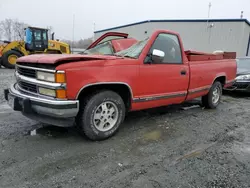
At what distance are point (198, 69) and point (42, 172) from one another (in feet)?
12.3

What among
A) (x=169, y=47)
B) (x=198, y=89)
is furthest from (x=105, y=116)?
(x=198, y=89)

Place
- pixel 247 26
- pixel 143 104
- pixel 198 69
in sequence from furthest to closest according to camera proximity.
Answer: pixel 247 26, pixel 198 69, pixel 143 104

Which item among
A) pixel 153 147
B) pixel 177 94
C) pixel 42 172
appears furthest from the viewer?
pixel 177 94

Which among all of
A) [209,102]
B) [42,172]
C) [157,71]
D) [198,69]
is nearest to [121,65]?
[157,71]

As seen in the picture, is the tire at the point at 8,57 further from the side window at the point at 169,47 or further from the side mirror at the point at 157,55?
the side mirror at the point at 157,55

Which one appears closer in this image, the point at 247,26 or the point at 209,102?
the point at 209,102

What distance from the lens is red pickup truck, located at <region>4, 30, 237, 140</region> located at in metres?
2.64

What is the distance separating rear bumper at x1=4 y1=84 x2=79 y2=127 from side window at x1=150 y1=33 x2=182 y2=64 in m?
1.89

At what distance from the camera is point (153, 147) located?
9.80 feet

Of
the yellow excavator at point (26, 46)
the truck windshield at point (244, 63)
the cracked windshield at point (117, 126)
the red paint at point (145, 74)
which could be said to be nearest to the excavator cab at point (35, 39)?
the yellow excavator at point (26, 46)

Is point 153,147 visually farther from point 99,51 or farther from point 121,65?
point 99,51

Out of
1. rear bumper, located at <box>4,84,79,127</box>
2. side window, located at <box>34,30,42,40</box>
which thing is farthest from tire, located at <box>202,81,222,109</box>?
side window, located at <box>34,30,42,40</box>

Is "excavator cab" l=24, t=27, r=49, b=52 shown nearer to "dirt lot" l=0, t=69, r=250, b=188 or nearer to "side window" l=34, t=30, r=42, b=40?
"side window" l=34, t=30, r=42, b=40

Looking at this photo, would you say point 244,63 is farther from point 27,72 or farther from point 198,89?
point 27,72
